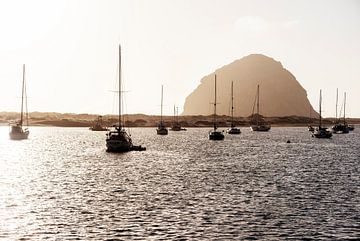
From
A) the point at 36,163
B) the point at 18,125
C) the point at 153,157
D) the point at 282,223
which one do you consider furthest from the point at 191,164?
the point at 18,125

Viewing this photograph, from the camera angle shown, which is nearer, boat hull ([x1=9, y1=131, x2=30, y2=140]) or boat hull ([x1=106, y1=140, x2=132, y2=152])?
boat hull ([x1=106, y1=140, x2=132, y2=152])

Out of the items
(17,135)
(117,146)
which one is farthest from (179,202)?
(17,135)

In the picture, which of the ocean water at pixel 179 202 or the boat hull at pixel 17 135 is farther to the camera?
the boat hull at pixel 17 135

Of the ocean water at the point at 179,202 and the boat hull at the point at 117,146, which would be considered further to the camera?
the boat hull at the point at 117,146

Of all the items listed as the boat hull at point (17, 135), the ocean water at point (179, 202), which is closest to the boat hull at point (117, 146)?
the ocean water at point (179, 202)

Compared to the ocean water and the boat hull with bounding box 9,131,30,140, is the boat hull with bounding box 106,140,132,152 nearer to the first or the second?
the ocean water

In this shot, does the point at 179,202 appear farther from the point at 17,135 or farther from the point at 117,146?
the point at 17,135

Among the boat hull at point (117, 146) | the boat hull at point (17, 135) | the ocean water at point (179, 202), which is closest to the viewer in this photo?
the ocean water at point (179, 202)

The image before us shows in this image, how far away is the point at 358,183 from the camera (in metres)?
68.4

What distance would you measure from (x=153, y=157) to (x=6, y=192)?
166ft

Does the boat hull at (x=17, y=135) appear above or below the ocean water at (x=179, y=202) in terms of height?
above

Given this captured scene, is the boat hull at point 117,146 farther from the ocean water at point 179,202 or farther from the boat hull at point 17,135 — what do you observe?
the boat hull at point 17,135

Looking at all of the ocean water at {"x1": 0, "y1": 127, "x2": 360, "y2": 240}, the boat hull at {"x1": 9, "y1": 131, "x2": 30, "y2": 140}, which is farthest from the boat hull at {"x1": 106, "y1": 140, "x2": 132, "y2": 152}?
the boat hull at {"x1": 9, "y1": 131, "x2": 30, "y2": 140}

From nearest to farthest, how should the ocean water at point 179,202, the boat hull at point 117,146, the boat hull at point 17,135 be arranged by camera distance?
the ocean water at point 179,202, the boat hull at point 117,146, the boat hull at point 17,135
